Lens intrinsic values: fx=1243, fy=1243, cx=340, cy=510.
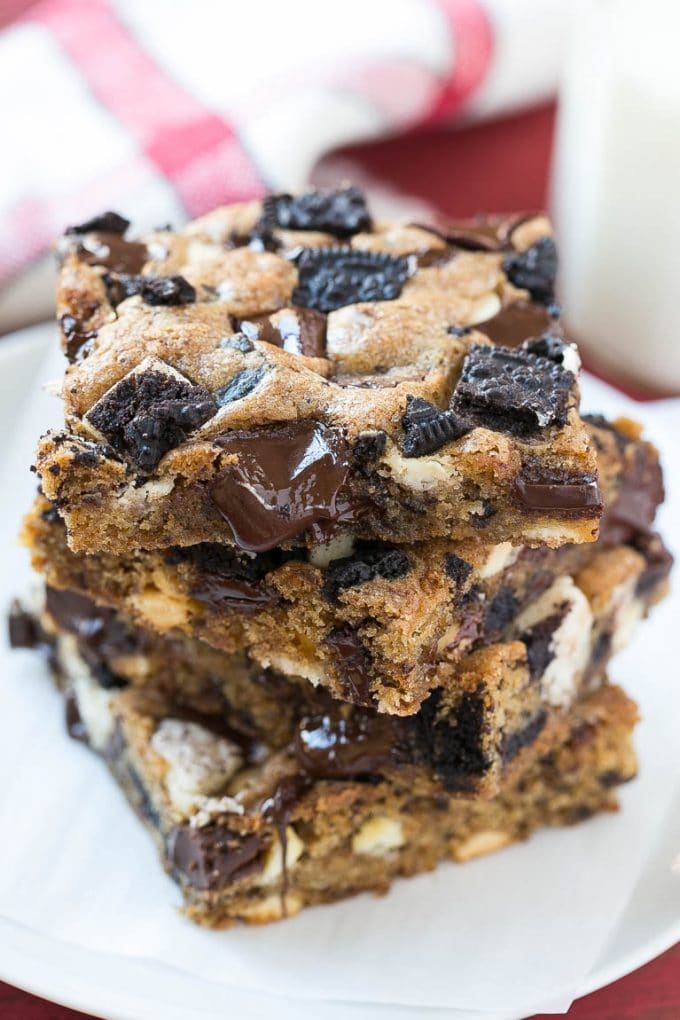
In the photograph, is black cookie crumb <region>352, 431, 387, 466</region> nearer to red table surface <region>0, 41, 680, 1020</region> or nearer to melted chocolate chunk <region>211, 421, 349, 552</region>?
melted chocolate chunk <region>211, 421, 349, 552</region>

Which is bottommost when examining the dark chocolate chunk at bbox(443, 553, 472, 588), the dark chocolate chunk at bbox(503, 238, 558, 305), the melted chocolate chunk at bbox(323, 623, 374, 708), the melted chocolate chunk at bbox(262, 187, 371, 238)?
the melted chocolate chunk at bbox(323, 623, 374, 708)

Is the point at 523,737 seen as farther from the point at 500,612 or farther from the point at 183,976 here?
the point at 183,976

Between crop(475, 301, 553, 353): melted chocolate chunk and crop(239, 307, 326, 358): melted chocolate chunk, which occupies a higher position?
crop(239, 307, 326, 358): melted chocolate chunk

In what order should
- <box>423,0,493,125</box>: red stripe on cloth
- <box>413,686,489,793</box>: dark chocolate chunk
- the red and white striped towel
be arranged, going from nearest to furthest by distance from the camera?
<box>413,686,489,793</box>: dark chocolate chunk, the red and white striped towel, <box>423,0,493,125</box>: red stripe on cloth

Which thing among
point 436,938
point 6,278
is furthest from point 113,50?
point 436,938

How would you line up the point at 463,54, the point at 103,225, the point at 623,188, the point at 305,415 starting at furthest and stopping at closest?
the point at 463,54 → the point at 623,188 → the point at 103,225 → the point at 305,415

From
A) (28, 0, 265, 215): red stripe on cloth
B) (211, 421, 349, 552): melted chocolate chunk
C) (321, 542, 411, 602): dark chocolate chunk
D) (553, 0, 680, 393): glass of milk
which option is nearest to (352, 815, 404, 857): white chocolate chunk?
(321, 542, 411, 602): dark chocolate chunk

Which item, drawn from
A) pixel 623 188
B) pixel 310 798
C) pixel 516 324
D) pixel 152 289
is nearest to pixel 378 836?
pixel 310 798

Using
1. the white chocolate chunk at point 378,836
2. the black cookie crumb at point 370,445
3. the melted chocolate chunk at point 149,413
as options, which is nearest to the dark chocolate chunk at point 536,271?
the black cookie crumb at point 370,445
